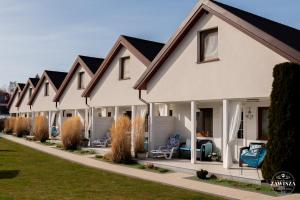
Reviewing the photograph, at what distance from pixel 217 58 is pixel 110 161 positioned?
6.44 m

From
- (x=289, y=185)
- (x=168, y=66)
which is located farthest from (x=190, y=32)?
(x=289, y=185)

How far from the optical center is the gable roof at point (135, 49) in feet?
67.7

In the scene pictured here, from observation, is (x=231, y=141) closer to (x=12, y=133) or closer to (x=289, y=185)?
(x=289, y=185)

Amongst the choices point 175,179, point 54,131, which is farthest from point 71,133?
point 54,131

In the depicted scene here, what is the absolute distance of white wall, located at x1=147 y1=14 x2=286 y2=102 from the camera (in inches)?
512

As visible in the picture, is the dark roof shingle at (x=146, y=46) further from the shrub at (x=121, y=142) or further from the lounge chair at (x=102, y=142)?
the lounge chair at (x=102, y=142)

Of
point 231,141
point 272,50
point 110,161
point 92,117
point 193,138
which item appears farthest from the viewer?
point 92,117

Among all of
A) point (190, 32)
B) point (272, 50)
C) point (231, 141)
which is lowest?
point (231, 141)

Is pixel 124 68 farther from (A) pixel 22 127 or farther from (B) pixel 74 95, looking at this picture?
(A) pixel 22 127

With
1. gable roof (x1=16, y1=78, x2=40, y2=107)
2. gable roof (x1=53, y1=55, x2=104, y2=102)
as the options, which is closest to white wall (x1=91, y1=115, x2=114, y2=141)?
gable roof (x1=53, y1=55, x2=104, y2=102)

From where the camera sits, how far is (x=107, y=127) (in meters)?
24.2

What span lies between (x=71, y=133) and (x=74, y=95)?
24.7 feet

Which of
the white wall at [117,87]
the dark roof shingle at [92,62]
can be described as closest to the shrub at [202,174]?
the white wall at [117,87]

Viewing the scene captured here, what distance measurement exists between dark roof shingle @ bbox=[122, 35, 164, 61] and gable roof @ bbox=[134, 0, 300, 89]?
3.22 metres
